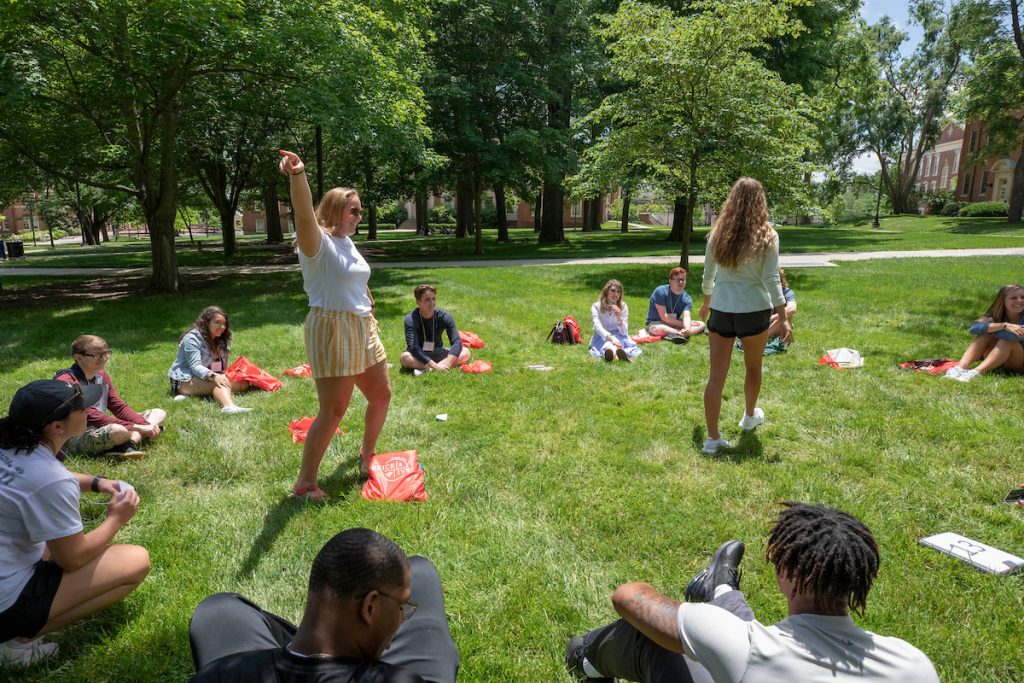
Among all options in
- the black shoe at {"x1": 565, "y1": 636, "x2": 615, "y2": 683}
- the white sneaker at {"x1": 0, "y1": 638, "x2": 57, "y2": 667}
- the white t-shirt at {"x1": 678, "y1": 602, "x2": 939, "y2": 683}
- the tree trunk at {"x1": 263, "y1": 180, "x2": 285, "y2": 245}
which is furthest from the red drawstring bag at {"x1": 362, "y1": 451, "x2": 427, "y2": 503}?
the tree trunk at {"x1": 263, "y1": 180, "x2": 285, "y2": 245}

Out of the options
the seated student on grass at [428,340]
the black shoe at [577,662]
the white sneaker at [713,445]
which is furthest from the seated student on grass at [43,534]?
the seated student on grass at [428,340]

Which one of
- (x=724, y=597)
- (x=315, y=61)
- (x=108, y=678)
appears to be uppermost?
(x=315, y=61)

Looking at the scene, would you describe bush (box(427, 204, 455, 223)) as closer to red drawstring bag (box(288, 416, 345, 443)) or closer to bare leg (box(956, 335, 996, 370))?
bare leg (box(956, 335, 996, 370))

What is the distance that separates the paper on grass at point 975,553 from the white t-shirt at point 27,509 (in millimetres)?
4303

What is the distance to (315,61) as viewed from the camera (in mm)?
12023

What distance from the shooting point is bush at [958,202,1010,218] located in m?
37.4

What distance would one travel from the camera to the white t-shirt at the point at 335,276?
11.6 feet

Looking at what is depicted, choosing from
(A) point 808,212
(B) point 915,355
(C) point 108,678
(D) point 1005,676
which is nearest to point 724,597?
(D) point 1005,676

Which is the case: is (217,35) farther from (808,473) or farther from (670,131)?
(808,473)

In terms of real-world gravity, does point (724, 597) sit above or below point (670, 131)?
below

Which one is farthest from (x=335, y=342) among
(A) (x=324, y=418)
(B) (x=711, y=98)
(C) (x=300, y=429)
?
(B) (x=711, y=98)

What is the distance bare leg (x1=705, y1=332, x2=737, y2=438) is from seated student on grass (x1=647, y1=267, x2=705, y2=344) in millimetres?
3865

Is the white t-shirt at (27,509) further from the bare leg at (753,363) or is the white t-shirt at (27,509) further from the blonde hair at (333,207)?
the bare leg at (753,363)

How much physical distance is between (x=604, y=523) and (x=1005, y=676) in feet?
6.36
